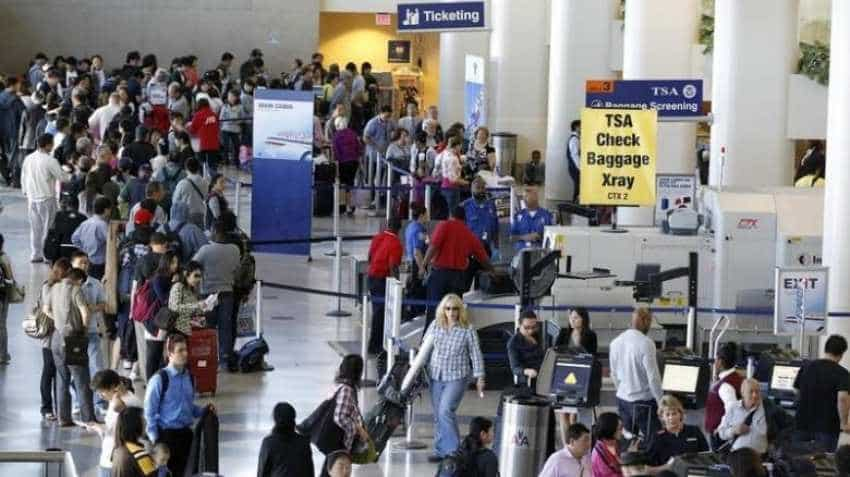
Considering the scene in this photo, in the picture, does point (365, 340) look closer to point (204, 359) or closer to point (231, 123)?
point (204, 359)

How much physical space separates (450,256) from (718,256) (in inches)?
111

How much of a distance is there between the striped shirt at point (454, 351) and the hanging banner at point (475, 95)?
14.3 metres

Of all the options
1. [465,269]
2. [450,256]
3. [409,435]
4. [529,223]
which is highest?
[529,223]

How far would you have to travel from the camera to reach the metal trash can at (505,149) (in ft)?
113

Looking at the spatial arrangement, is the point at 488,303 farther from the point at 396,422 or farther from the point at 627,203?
the point at 396,422

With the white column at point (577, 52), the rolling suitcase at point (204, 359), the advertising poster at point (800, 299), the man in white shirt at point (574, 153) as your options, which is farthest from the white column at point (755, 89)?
the rolling suitcase at point (204, 359)

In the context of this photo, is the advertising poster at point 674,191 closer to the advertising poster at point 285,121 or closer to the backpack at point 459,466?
the advertising poster at point 285,121

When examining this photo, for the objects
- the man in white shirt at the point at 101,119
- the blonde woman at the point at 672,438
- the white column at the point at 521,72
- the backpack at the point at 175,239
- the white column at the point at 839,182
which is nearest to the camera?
the blonde woman at the point at 672,438

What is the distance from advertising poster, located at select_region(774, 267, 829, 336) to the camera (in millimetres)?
17000

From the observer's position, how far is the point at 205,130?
31578 millimetres

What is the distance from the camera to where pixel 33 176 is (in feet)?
82.1

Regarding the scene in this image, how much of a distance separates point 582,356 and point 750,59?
10901 mm

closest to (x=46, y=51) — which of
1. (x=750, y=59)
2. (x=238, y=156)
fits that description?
(x=238, y=156)

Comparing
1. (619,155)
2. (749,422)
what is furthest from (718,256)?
(749,422)
